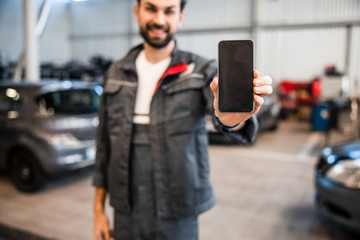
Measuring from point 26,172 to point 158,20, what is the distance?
360 cm

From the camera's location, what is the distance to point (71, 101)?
168 inches

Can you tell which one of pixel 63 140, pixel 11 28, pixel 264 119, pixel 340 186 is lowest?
pixel 264 119

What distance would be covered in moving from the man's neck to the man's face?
30mm

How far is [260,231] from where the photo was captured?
3.15m

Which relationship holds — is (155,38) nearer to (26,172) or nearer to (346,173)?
(346,173)

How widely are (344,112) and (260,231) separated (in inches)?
215

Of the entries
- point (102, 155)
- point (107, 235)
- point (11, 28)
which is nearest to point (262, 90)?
point (102, 155)

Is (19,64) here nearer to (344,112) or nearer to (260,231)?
(260,231)

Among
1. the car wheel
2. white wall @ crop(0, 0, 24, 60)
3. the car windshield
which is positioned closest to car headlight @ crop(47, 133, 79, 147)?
the car windshield

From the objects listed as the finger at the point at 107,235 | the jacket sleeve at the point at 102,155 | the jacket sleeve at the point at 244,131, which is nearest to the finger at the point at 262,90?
the jacket sleeve at the point at 244,131

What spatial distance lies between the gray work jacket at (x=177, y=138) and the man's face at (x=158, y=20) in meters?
0.09

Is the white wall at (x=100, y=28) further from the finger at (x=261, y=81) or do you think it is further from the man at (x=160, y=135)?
the finger at (x=261, y=81)

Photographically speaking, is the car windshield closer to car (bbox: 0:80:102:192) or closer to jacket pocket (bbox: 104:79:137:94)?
car (bbox: 0:80:102:192)

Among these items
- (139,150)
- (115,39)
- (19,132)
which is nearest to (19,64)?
(19,132)
